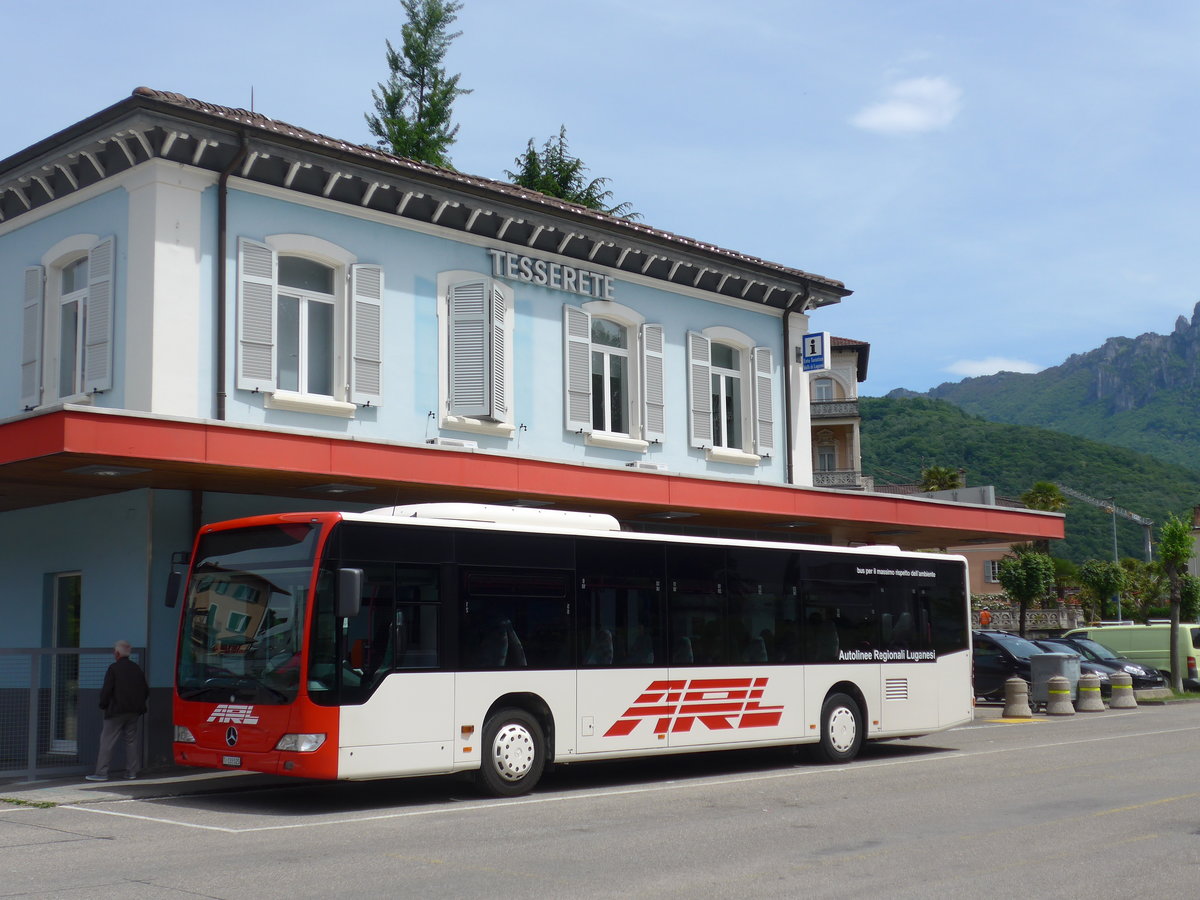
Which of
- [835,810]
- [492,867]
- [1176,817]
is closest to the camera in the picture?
[492,867]

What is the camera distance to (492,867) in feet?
30.3

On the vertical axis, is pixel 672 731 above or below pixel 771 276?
below

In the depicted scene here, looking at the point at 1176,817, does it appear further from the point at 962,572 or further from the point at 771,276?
the point at 771,276

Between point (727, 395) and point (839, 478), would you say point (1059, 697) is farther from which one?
point (839, 478)

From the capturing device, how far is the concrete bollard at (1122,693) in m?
28.3

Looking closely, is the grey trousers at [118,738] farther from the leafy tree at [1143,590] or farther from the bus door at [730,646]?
the leafy tree at [1143,590]

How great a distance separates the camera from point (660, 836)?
35.4ft

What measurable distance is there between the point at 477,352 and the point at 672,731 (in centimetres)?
672

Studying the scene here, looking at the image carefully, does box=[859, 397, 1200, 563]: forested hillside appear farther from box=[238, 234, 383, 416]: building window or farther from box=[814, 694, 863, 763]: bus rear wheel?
box=[238, 234, 383, 416]: building window

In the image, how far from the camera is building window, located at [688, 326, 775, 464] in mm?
23203

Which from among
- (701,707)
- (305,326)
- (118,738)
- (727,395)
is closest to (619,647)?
(701,707)

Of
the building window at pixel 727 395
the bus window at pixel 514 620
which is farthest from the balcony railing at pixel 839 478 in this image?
the bus window at pixel 514 620

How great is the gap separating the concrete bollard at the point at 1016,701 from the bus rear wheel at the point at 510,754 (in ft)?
46.6

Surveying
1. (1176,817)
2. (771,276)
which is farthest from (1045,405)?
(1176,817)
